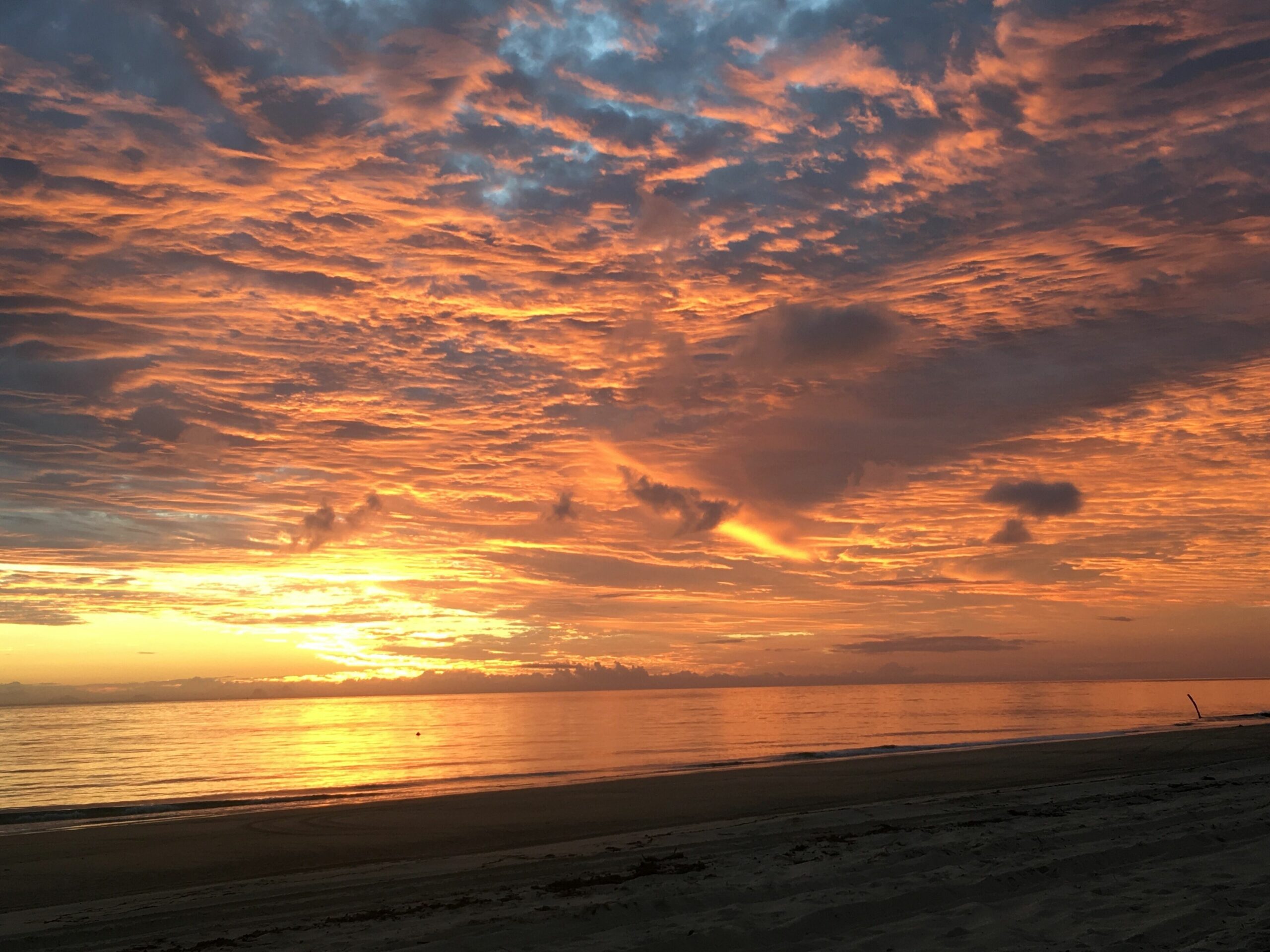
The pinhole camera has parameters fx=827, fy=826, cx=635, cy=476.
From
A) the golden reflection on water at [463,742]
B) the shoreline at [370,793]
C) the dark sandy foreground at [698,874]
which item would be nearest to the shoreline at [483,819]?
the dark sandy foreground at [698,874]

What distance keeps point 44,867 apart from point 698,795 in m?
16.3

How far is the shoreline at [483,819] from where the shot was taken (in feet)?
53.4

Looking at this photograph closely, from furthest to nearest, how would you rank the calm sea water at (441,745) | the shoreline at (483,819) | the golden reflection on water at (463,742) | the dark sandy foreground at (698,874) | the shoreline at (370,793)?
1. the golden reflection on water at (463,742)
2. the calm sea water at (441,745)
3. the shoreline at (370,793)
4. the shoreline at (483,819)
5. the dark sandy foreground at (698,874)

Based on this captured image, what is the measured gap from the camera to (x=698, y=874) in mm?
11453

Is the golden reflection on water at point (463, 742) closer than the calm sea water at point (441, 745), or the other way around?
the calm sea water at point (441, 745)

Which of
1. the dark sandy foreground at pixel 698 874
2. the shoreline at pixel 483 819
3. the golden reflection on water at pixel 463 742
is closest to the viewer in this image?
the dark sandy foreground at pixel 698 874

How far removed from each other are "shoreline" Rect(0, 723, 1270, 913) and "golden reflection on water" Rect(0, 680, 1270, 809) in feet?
20.8

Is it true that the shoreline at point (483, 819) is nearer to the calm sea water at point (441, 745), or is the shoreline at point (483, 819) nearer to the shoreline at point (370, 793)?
the shoreline at point (370, 793)

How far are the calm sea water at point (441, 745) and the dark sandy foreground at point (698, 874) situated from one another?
9.46m

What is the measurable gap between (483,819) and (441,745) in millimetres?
36280

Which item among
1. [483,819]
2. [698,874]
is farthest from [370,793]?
[698,874]

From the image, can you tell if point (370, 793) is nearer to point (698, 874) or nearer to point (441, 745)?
point (698, 874)

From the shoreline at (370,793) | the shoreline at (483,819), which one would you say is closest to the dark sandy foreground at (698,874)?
the shoreline at (483,819)

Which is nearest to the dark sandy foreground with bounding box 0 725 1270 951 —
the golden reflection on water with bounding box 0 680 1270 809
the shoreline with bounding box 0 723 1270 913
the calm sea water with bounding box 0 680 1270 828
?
the shoreline with bounding box 0 723 1270 913
